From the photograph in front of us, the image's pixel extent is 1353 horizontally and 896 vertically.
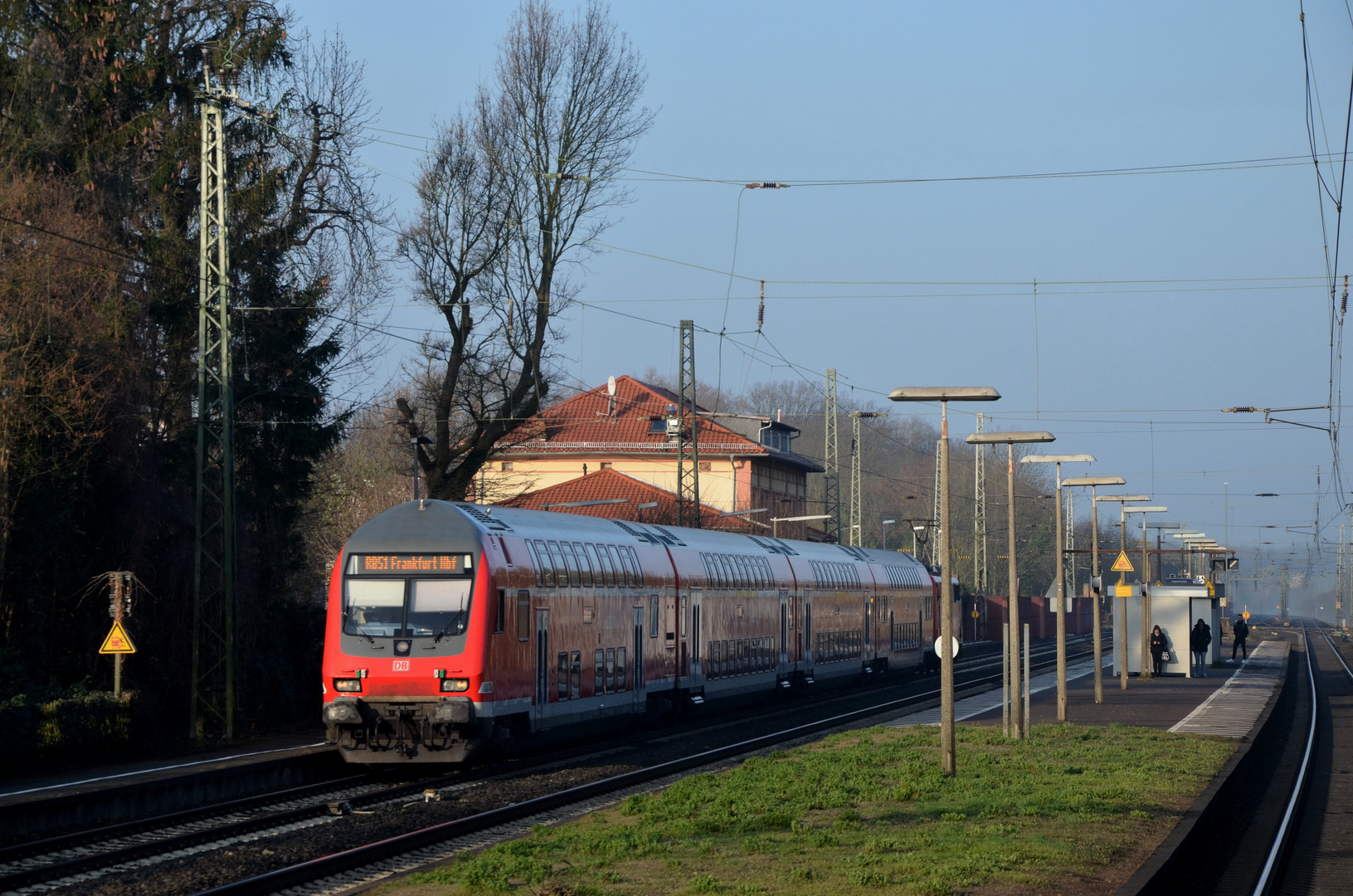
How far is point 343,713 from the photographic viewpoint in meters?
19.0

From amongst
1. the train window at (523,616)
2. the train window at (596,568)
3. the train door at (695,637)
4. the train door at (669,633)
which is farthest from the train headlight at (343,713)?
the train door at (695,637)

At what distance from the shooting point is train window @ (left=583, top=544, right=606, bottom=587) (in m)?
23.6

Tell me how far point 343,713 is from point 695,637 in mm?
10493

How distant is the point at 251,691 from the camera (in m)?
25.8

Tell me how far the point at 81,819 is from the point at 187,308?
1313 centimetres

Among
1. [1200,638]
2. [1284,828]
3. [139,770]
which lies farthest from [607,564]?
[1200,638]

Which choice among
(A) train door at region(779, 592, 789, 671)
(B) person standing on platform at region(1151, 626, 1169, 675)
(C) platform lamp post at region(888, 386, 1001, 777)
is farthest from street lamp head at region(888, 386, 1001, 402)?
(B) person standing on platform at region(1151, 626, 1169, 675)

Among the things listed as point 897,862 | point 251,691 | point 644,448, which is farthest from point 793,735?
point 644,448

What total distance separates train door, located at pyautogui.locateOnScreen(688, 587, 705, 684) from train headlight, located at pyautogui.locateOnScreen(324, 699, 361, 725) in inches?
395

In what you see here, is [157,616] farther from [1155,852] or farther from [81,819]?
[1155,852]

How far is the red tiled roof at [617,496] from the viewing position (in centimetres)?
5910

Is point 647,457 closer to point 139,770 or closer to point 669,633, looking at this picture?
point 669,633

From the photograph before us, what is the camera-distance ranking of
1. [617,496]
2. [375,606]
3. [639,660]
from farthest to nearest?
1. [617,496]
2. [639,660]
3. [375,606]

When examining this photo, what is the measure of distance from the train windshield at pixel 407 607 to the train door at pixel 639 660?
20.9 ft
